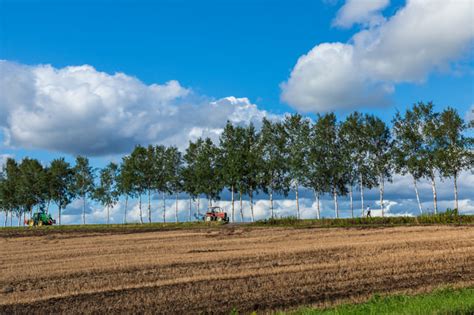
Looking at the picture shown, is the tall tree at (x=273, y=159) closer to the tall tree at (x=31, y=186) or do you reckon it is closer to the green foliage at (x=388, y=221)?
the green foliage at (x=388, y=221)

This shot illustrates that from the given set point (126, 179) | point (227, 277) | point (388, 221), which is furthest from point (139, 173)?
point (227, 277)

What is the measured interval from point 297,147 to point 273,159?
4.31 metres

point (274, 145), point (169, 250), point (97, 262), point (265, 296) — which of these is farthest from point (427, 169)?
A: point (265, 296)

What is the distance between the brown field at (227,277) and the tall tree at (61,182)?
266 ft

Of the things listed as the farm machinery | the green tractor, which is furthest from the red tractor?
the green tractor

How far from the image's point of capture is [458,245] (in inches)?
1102

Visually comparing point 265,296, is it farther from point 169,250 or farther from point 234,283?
point 169,250

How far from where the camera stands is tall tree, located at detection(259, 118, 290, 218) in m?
79.7

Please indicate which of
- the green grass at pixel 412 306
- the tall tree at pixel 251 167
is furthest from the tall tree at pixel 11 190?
the green grass at pixel 412 306

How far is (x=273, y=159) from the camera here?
7950 centimetres

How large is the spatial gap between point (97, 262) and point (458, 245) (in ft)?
62.2

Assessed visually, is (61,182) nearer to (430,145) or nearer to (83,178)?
(83,178)

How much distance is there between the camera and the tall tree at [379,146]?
247 feet

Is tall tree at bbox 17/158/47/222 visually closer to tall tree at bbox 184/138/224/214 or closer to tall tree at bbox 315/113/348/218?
tall tree at bbox 184/138/224/214
